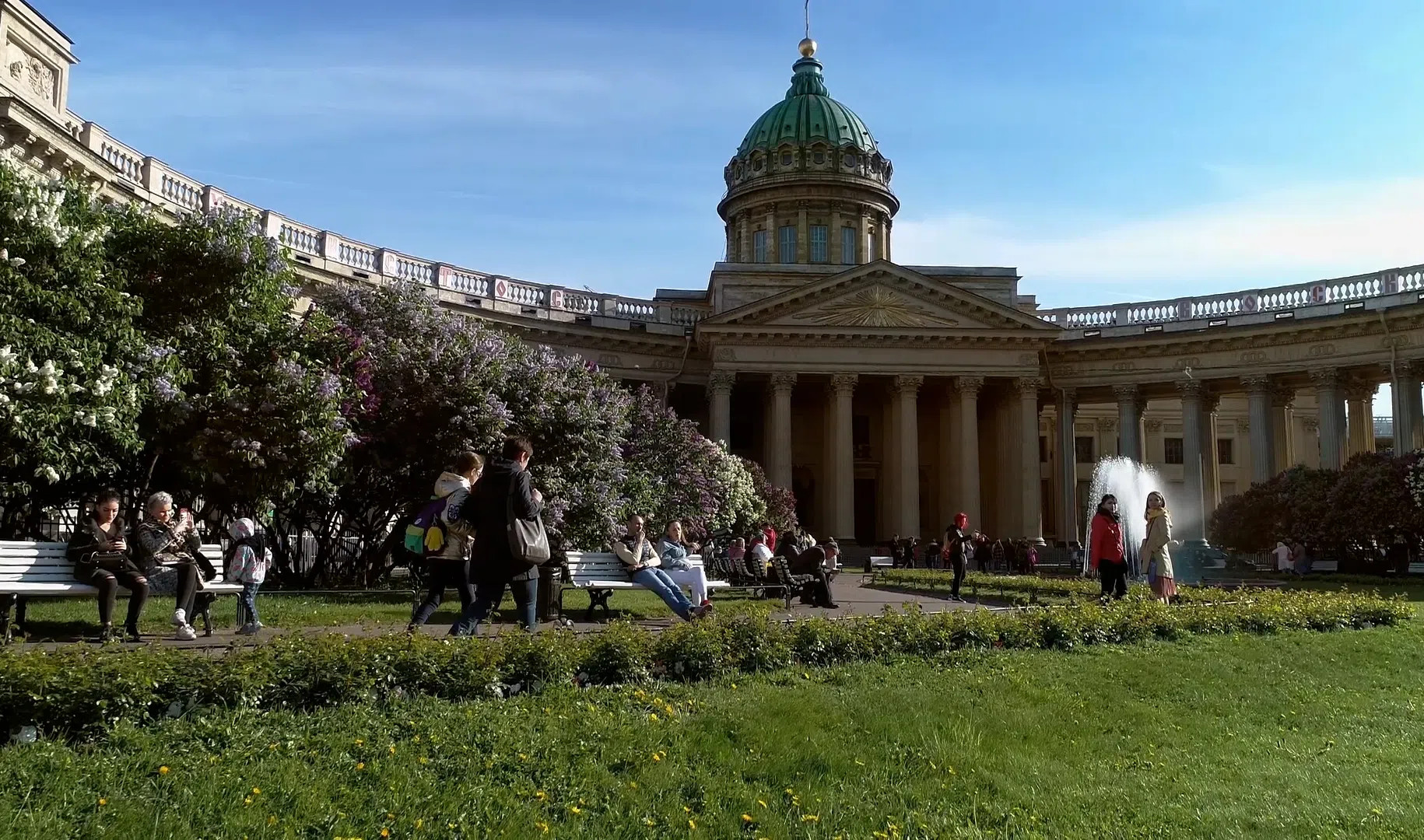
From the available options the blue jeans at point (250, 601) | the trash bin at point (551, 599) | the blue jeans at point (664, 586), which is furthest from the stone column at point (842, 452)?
the blue jeans at point (250, 601)

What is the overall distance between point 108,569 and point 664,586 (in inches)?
230

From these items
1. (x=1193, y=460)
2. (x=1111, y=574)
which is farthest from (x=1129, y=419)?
(x=1111, y=574)

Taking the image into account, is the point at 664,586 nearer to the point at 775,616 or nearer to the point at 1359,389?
the point at 775,616

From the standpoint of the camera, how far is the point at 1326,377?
140 feet

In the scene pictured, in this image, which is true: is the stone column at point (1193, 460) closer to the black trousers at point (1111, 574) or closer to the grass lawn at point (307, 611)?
the black trousers at point (1111, 574)

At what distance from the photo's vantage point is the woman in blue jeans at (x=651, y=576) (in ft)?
42.1

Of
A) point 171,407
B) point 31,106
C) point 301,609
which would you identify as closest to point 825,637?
point 301,609

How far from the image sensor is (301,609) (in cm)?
1541

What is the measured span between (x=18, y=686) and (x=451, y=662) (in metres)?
2.80

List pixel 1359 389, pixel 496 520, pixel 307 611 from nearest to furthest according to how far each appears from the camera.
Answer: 1. pixel 496 520
2. pixel 307 611
3. pixel 1359 389

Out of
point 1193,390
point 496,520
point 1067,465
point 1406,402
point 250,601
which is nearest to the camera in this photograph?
point 496,520

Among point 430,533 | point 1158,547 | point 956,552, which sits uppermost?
point 430,533

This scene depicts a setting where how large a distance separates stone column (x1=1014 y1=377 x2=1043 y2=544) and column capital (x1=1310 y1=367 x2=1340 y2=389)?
10.4 metres

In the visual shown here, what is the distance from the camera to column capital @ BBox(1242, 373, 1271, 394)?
145 feet
